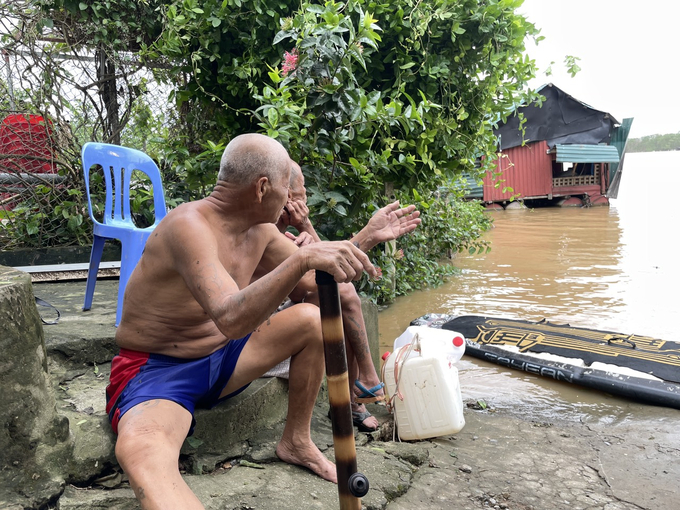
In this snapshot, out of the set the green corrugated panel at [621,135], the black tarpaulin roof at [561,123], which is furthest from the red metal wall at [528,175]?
the green corrugated panel at [621,135]

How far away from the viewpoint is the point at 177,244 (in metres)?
1.83

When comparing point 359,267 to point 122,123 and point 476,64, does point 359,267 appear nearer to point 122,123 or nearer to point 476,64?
point 476,64

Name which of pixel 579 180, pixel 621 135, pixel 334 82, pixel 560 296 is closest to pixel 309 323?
pixel 334 82

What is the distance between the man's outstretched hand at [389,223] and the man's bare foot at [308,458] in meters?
0.89

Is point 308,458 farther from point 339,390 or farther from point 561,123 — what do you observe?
point 561,123

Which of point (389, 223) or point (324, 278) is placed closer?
point (324, 278)

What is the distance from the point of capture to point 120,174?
12.4 ft

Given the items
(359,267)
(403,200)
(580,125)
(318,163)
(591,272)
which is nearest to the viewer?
(359,267)

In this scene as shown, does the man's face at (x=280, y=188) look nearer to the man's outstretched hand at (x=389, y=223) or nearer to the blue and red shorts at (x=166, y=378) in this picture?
the man's outstretched hand at (x=389, y=223)

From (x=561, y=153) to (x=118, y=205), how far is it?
1789 cm

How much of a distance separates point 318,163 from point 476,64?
1855 millimetres

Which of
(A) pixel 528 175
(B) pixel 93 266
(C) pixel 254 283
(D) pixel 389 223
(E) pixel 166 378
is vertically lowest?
(E) pixel 166 378

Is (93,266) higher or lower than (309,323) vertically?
higher

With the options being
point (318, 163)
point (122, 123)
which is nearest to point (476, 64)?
point (318, 163)
